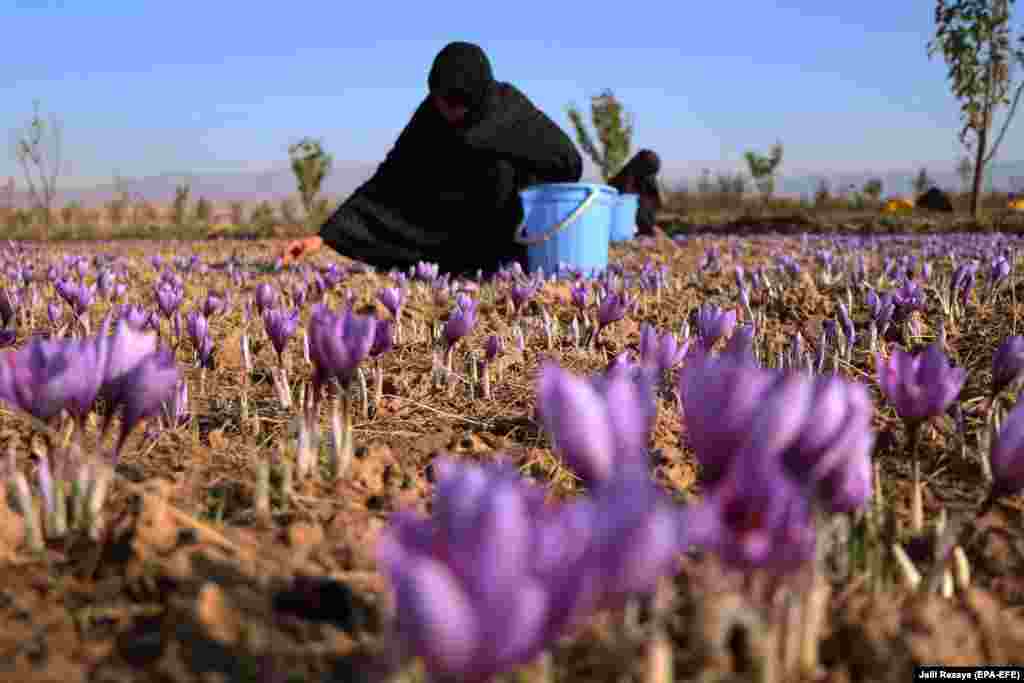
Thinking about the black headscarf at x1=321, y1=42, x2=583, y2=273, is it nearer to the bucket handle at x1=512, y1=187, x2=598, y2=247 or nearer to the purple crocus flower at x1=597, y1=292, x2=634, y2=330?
the bucket handle at x1=512, y1=187, x2=598, y2=247

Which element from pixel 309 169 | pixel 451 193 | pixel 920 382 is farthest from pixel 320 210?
pixel 920 382

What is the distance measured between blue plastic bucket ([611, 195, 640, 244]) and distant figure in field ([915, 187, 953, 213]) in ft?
43.2

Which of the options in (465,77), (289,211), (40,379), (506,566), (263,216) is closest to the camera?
(506,566)

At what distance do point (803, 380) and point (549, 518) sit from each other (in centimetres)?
29

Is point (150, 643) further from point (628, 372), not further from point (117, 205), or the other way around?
point (117, 205)

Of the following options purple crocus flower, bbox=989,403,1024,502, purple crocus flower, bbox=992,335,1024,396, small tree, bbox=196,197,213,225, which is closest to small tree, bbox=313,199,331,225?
small tree, bbox=196,197,213,225

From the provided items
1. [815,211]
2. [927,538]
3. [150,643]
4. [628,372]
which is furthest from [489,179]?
[815,211]

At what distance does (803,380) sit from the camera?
80 cm

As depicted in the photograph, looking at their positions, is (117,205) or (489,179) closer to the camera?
(489,179)

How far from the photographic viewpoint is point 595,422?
0.81 meters

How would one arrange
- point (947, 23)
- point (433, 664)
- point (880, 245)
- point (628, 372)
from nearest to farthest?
point (433, 664), point (628, 372), point (880, 245), point (947, 23)

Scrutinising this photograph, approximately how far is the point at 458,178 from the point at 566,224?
4.52 ft

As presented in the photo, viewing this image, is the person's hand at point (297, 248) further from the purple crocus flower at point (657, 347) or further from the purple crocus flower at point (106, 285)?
the purple crocus flower at point (657, 347)

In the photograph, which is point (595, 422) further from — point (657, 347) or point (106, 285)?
point (106, 285)
